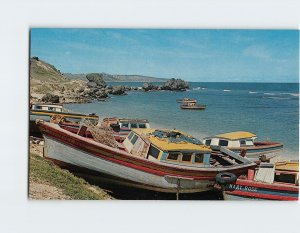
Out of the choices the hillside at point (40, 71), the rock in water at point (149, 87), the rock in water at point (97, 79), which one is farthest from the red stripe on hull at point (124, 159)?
the rock in water at point (149, 87)

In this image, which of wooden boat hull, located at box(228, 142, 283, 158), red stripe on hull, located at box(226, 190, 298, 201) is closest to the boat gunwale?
wooden boat hull, located at box(228, 142, 283, 158)

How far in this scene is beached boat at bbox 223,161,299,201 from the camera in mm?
4094

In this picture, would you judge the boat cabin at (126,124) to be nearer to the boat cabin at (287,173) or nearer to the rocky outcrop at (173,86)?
the rocky outcrop at (173,86)

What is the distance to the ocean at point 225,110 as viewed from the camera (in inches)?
162

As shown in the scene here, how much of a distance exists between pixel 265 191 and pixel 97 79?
6.34ft

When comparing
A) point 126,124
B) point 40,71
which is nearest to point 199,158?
point 126,124

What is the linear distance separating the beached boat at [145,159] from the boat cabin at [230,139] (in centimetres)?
8

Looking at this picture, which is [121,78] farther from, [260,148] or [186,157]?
[260,148]

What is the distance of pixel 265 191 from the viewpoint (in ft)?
13.4

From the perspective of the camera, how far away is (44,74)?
13.0ft

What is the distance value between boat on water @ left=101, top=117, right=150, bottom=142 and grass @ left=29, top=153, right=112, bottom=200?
571mm

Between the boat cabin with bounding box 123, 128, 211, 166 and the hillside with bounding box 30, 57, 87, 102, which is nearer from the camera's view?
the hillside with bounding box 30, 57, 87, 102

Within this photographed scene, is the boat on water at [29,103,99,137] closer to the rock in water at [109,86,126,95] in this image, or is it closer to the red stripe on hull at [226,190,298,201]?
the rock in water at [109,86,126,95]
